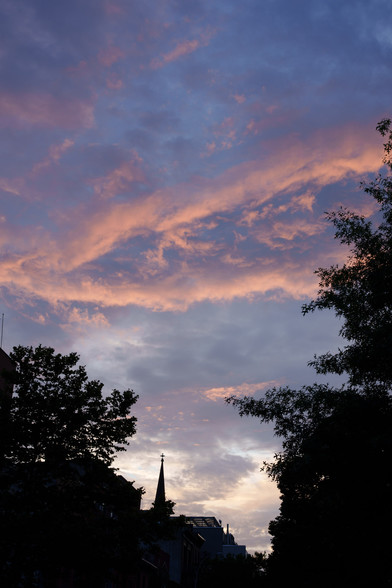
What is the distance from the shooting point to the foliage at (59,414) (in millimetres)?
21516

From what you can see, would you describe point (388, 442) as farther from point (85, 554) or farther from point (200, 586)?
point (200, 586)

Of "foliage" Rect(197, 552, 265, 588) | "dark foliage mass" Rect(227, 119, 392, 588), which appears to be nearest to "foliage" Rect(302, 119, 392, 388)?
"dark foliage mass" Rect(227, 119, 392, 588)

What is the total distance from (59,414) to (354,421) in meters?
10.4

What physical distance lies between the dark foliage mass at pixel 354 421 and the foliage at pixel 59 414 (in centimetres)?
563

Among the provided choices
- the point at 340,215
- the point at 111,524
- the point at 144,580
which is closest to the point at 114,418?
the point at 111,524

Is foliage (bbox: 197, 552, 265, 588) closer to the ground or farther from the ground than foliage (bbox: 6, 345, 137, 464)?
closer to the ground

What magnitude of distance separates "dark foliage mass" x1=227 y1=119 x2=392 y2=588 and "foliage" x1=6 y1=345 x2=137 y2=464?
18.5 feet

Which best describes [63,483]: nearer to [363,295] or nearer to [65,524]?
[65,524]

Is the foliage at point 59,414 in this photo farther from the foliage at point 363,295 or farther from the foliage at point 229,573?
the foliage at point 229,573

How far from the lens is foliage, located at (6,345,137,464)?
21.5 m

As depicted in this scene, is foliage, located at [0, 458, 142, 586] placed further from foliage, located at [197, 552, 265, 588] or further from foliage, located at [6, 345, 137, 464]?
foliage, located at [197, 552, 265, 588]

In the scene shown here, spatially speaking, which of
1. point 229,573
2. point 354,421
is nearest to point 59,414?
point 354,421

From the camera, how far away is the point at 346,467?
20.6 metres

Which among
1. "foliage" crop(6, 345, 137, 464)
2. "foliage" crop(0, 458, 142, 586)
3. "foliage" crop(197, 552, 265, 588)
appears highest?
"foliage" crop(6, 345, 137, 464)
